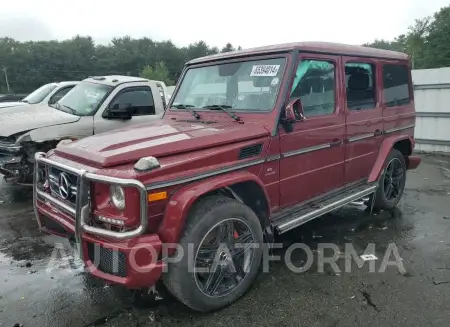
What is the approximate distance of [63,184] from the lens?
10.1ft

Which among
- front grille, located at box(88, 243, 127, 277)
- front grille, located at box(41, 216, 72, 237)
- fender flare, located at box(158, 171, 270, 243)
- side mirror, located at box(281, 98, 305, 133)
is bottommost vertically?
front grille, located at box(88, 243, 127, 277)

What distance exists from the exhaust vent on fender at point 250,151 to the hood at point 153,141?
0.08 metres

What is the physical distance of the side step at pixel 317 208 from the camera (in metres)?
3.55

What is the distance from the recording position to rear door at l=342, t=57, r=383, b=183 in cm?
430

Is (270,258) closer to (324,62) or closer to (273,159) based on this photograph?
(273,159)

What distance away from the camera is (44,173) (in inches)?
136

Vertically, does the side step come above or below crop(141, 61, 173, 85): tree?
below

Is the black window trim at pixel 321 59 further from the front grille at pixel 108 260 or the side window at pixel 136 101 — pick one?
the side window at pixel 136 101

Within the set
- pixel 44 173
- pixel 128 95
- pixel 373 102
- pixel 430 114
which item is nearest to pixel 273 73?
pixel 373 102

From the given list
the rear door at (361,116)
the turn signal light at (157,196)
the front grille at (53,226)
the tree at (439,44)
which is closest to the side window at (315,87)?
the rear door at (361,116)

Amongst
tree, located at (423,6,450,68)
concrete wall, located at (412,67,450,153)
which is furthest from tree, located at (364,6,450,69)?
concrete wall, located at (412,67,450,153)

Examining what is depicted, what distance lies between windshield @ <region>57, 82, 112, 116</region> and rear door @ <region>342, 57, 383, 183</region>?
14.1 feet

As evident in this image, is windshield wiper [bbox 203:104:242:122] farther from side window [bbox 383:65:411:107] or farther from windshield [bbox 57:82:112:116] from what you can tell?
windshield [bbox 57:82:112:116]

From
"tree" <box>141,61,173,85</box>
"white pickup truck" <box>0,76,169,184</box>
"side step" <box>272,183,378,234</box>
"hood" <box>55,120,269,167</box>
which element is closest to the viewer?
"hood" <box>55,120,269,167</box>
